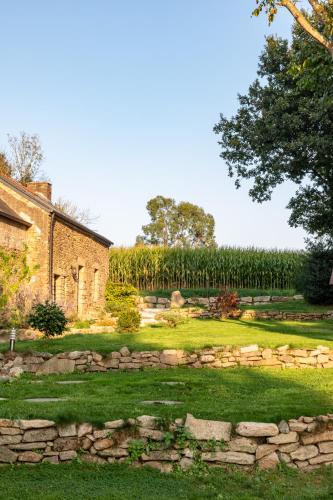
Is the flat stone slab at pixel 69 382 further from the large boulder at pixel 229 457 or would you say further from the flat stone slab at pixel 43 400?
the large boulder at pixel 229 457

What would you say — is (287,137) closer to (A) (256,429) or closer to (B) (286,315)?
(B) (286,315)

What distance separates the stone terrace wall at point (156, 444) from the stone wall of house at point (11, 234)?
12.6 metres

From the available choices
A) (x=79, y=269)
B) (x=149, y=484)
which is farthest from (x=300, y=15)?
(x=79, y=269)

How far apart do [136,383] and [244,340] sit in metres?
4.93

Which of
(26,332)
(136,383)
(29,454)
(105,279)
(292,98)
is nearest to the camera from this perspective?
(29,454)

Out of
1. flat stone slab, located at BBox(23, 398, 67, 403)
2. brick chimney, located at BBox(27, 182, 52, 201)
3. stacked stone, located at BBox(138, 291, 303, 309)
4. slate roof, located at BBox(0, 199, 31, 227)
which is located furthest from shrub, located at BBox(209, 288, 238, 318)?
flat stone slab, located at BBox(23, 398, 67, 403)

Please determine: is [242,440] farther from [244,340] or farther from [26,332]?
[26,332]

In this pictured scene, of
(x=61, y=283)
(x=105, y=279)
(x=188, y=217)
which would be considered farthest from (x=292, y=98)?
(x=188, y=217)

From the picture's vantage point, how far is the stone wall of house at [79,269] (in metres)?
21.5

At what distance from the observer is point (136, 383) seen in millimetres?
9641

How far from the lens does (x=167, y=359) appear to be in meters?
12.1

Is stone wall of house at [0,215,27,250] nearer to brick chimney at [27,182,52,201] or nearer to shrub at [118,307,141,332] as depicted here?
shrub at [118,307,141,332]

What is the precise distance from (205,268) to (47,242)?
53.5 ft

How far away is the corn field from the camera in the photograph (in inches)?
1359
